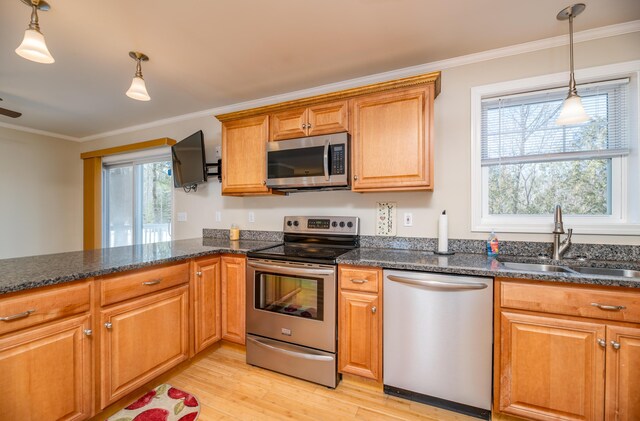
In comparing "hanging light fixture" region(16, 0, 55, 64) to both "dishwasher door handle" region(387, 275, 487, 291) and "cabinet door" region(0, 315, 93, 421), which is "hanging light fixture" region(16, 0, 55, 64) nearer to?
"cabinet door" region(0, 315, 93, 421)

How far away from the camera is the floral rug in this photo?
1.54 m

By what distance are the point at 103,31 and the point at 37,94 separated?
173 cm

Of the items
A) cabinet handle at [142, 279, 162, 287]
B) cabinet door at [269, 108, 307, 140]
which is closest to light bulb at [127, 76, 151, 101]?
cabinet door at [269, 108, 307, 140]

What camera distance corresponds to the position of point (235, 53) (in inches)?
76.4

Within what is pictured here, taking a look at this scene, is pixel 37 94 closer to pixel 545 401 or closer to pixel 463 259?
pixel 463 259

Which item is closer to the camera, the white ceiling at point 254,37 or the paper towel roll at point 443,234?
the white ceiling at point 254,37

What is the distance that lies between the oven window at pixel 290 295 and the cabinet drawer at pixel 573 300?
112 centimetres

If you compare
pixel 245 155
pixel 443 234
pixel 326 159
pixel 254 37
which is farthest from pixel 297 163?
pixel 443 234

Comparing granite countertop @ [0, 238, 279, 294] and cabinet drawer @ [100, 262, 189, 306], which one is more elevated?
granite countertop @ [0, 238, 279, 294]

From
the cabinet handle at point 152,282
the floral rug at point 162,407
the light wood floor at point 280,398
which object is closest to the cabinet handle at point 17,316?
the cabinet handle at point 152,282

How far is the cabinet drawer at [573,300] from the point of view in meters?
1.22

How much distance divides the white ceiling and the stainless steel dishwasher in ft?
5.18

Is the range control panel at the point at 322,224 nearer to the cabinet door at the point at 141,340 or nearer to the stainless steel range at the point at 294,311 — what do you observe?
the stainless steel range at the point at 294,311

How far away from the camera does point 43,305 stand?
46.9 inches
